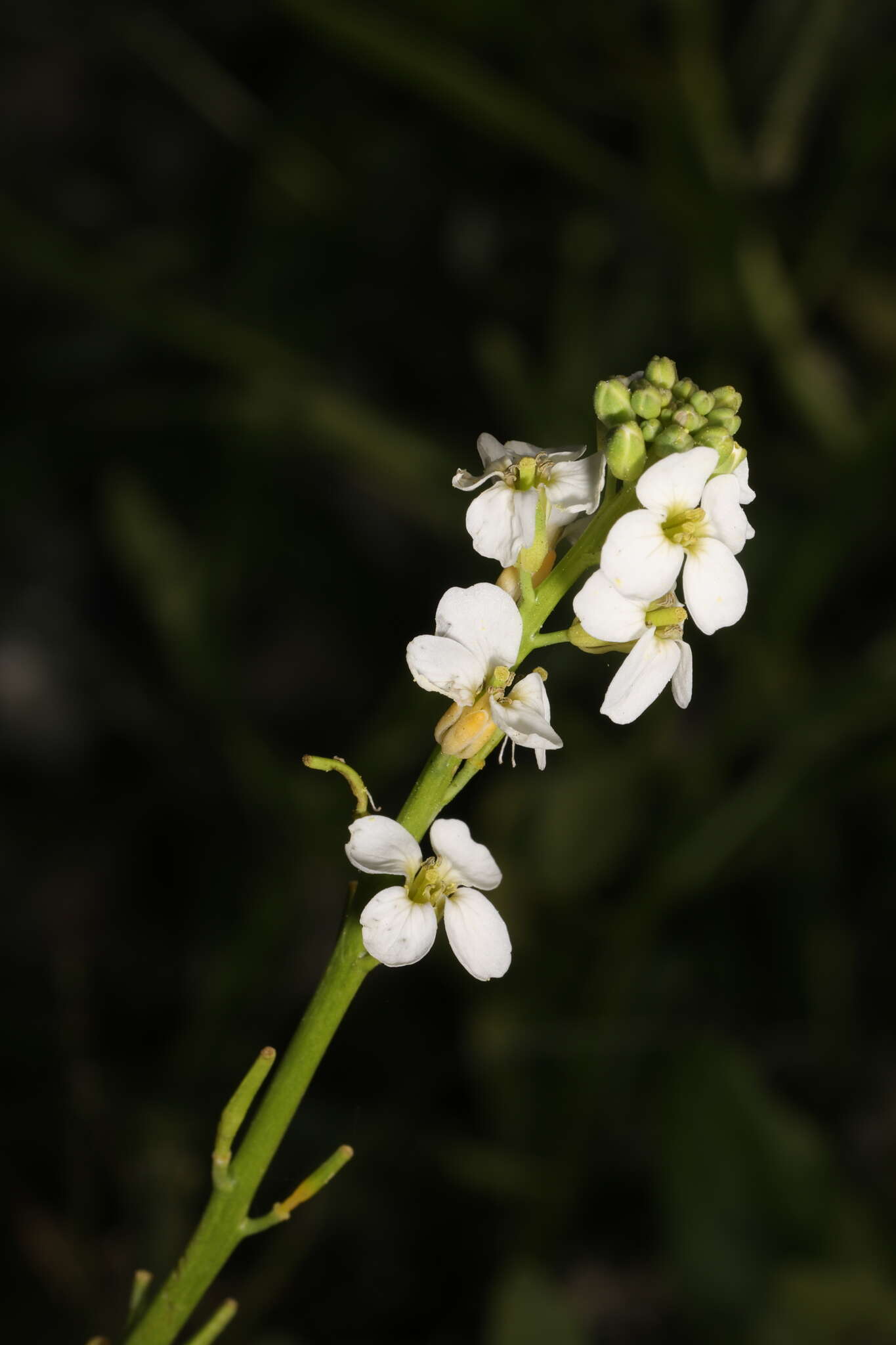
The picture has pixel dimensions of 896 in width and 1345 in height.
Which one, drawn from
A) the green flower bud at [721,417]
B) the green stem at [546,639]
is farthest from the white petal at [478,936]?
the green flower bud at [721,417]

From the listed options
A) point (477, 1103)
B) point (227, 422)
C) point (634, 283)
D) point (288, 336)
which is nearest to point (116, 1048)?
point (477, 1103)

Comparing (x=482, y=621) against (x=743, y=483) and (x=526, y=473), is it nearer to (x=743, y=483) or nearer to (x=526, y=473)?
(x=526, y=473)

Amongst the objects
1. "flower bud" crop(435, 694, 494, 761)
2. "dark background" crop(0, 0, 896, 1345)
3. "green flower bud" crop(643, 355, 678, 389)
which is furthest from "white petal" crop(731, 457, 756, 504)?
"dark background" crop(0, 0, 896, 1345)

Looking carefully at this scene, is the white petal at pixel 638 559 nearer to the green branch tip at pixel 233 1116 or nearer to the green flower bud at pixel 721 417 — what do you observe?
the green flower bud at pixel 721 417

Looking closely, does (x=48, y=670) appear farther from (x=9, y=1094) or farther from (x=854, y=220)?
(x=854, y=220)

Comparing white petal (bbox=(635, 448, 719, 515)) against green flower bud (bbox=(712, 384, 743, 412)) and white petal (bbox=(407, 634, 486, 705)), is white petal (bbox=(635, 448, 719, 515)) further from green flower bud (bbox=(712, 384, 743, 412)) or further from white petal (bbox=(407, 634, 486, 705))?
white petal (bbox=(407, 634, 486, 705))

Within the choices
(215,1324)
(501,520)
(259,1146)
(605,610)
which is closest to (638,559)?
(605,610)
